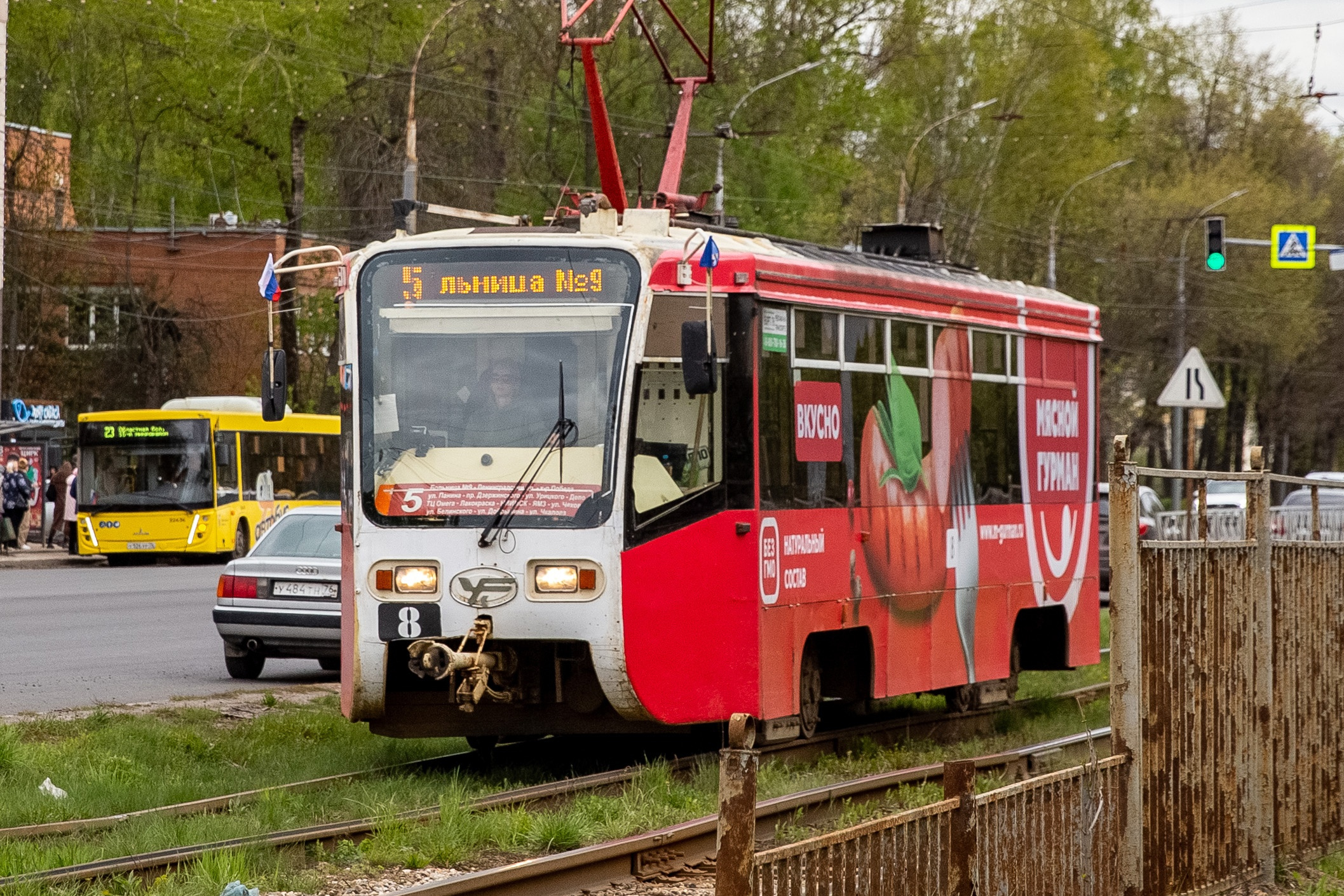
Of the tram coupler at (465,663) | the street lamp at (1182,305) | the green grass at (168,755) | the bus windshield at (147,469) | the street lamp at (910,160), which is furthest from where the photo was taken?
the street lamp at (910,160)

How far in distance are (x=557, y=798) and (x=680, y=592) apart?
124cm

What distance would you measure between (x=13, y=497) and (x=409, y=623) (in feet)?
90.0

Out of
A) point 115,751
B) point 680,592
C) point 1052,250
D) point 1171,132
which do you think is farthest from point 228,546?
point 1171,132

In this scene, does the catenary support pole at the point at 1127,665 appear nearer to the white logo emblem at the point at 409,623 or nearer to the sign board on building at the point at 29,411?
the white logo emblem at the point at 409,623

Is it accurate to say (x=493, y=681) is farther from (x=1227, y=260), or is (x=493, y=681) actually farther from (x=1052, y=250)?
(x=1227, y=260)

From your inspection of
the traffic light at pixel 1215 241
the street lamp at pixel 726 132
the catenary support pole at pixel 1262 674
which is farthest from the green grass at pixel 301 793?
the traffic light at pixel 1215 241

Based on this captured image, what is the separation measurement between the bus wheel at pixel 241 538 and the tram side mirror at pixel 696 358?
93.9ft

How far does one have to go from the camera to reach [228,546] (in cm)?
3772

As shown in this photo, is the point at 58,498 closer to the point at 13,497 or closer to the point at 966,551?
the point at 13,497

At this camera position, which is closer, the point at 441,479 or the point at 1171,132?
the point at 441,479

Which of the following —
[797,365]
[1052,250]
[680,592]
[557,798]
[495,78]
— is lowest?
[557,798]

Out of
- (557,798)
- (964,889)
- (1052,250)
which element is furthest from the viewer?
(1052,250)

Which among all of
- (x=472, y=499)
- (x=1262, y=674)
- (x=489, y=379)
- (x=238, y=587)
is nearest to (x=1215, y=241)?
(x=238, y=587)

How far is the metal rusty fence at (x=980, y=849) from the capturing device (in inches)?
204
